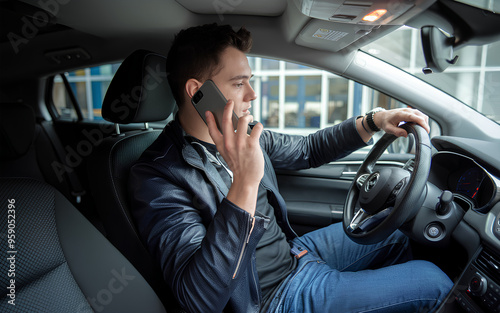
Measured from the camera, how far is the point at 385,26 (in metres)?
1.24

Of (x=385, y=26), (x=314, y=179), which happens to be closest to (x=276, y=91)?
(x=314, y=179)

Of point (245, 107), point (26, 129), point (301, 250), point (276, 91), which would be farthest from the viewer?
point (276, 91)

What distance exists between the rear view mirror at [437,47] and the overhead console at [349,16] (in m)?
0.10

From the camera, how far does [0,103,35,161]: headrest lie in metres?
2.32

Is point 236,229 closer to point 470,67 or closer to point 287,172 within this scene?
point 287,172

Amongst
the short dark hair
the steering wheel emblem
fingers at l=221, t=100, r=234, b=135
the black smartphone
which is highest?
the short dark hair

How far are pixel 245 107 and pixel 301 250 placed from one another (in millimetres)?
615

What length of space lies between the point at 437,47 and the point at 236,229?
0.96 meters

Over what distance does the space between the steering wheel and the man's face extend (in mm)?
539

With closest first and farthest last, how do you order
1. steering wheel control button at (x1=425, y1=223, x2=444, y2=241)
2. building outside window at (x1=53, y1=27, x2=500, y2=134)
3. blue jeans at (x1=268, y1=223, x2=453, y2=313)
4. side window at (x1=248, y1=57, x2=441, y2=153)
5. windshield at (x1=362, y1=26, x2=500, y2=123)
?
blue jeans at (x1=268, y1=223, x2=453, y2=313)
steering wheel control button at (x1=425, y1=223, x2=444, y2=241)
windshield at (x1=362, y1=26, x2=500, y2=123)
building outside window at (x1=53, y1=27, x2=500, y2=134)
side window at (x1=248, y1=57, x2=441, y2=153)

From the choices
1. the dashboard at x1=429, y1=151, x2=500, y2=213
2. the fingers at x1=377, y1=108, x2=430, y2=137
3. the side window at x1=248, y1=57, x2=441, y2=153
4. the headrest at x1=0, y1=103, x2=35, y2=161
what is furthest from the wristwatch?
the side window at x1=248, y1=57, x2=441, y2=153

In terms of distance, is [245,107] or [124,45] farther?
[124,45]

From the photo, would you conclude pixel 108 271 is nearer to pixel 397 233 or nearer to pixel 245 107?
pixel 245 107

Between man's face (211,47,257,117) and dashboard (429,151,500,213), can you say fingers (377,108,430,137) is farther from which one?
man's face (211,47,257,117)
